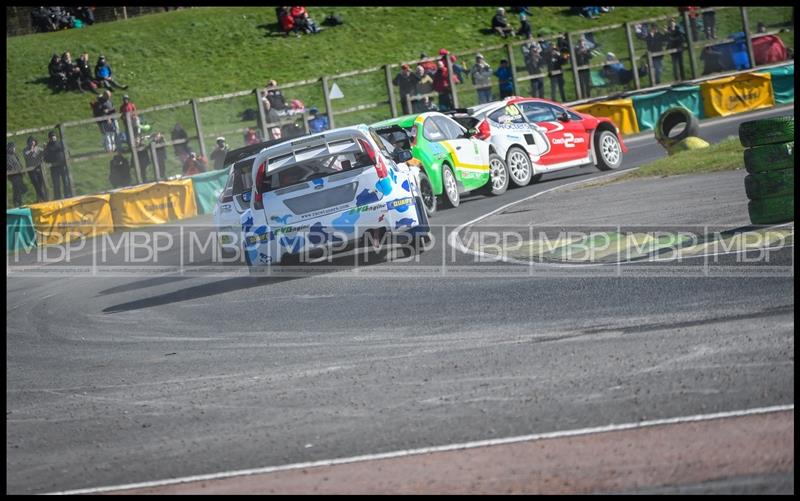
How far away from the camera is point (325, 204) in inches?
511

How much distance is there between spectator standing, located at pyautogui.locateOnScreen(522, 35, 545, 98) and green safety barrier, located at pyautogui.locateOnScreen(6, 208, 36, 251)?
1390 cm

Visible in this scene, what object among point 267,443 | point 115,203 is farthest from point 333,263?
point 115,203

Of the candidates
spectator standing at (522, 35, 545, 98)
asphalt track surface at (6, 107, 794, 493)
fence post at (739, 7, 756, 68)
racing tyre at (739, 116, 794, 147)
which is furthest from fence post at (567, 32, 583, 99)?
asphalt track surface at (6, 107, 794, 493)

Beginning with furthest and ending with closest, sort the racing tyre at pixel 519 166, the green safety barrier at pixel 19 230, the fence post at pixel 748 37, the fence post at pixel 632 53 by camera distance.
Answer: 1. the fence post at pixel 748 37
2. the fence post at pixel 632 53
3. the green safety barrier at pixel 19 230
4. the racing tyre at pixel 519 166

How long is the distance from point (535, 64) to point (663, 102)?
11.9 feet

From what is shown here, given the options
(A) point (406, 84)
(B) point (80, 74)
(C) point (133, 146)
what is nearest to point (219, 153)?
(C) point (133, 146)

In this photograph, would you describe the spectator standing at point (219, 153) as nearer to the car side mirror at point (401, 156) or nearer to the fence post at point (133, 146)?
the fence post at point (133, 146)

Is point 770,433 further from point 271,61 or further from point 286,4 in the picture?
point 286,4

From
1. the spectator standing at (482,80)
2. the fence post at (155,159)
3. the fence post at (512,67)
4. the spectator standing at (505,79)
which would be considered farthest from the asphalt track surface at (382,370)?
the spectator standing at (505,79)

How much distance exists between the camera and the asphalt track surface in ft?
21.3

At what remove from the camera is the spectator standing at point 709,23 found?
109 feet

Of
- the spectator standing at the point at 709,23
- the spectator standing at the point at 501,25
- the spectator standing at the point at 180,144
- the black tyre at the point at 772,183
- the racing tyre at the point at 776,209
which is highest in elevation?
the spectator standing at the point at 501,25

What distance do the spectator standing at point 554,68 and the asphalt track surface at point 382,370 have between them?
66.3 ft

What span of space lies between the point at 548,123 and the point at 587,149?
105 cm
